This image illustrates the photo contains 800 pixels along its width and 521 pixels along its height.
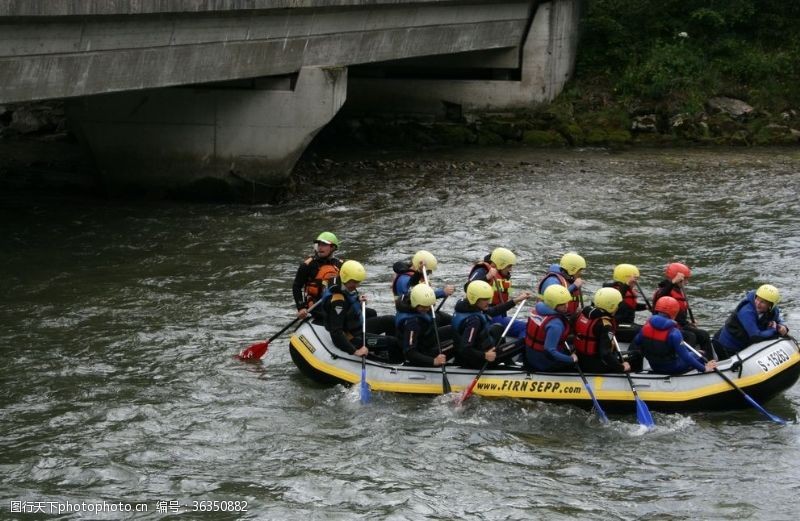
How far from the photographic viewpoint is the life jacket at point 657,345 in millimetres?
13039

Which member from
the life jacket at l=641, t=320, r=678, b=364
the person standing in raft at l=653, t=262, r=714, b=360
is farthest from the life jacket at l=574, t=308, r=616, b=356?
the person standing in raft at l=653, t=262, r=714, b=360

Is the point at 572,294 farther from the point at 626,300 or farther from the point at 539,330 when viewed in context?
the point at 539,330

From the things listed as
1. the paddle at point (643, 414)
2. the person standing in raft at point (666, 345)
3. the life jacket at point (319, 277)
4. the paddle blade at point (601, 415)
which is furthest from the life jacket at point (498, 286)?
the paddle at point (643, 414)

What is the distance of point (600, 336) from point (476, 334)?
57.9 inches

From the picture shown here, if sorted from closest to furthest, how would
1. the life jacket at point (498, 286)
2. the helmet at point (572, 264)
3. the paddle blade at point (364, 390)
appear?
the paddle blade at point (364, 390) → the helmet at point (572, 264) → the life jacket at point (498, 286)

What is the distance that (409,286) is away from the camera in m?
14.9

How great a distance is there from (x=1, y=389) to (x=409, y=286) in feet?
17.1

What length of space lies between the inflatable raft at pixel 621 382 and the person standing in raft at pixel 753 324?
0.23 m

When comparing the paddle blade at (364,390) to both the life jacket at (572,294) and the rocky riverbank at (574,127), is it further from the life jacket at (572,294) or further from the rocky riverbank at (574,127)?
the rocky riverbank at (574,127)

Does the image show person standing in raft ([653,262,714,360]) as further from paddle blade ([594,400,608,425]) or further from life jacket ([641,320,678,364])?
paddle blade ([594,400,608,425])

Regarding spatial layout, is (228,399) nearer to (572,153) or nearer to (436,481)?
(436,481)

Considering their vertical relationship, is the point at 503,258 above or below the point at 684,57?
below

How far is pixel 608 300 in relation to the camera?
13.1 m

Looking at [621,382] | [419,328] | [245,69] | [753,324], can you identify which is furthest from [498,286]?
[245,69]
